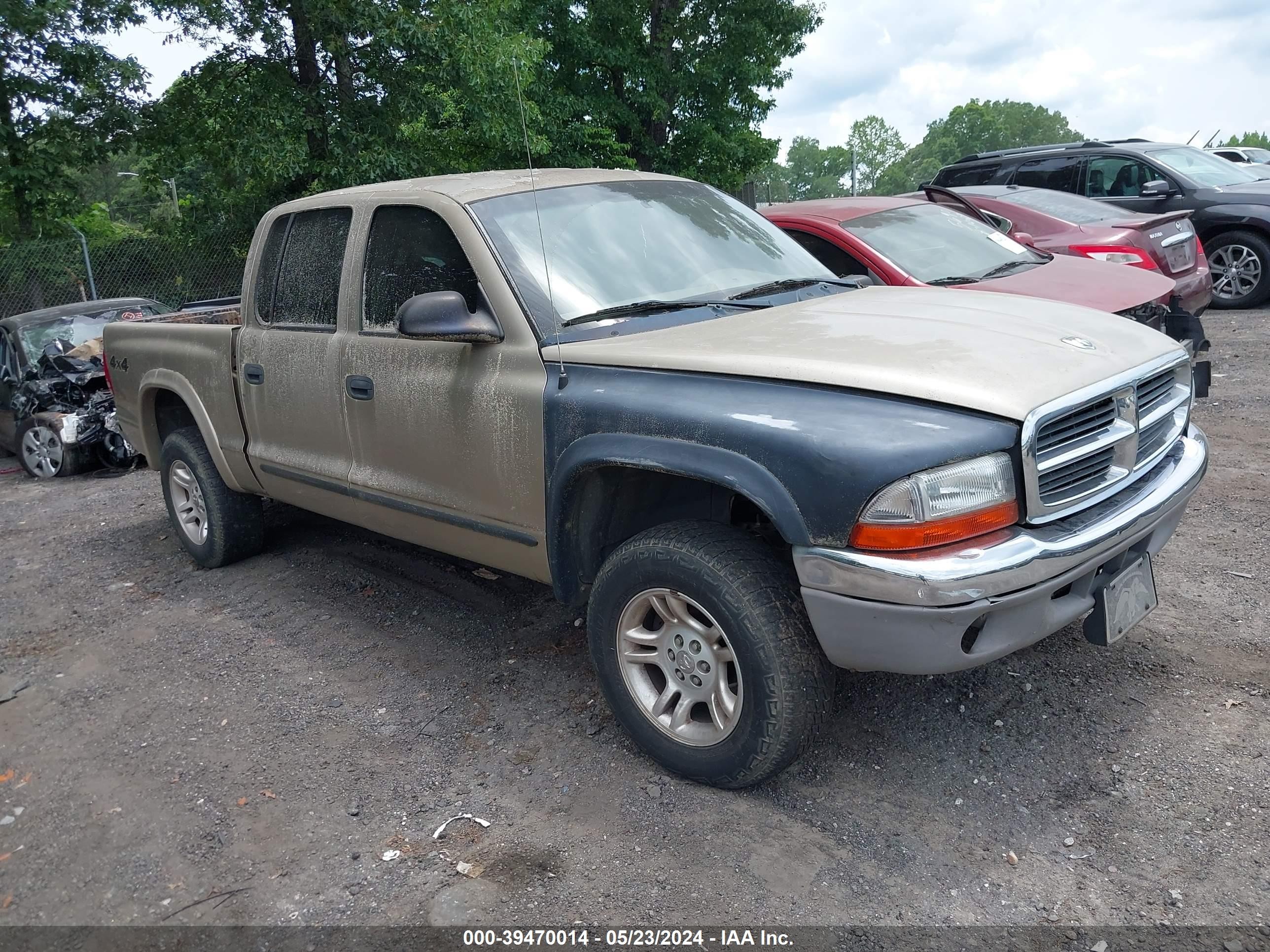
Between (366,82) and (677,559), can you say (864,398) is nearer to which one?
(677,559)

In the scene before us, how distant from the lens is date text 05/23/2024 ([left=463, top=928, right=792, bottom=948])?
2.55 meters

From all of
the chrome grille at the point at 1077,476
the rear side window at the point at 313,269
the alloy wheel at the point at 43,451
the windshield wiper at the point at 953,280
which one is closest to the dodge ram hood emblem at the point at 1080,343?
the chrome grille at the point at 1077,476

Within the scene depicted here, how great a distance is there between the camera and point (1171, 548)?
4.76 metres

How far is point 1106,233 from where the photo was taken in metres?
8.24

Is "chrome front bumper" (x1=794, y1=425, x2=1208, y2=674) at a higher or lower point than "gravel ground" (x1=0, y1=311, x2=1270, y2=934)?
higher

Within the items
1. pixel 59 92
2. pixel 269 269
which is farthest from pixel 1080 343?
pixel 59 92

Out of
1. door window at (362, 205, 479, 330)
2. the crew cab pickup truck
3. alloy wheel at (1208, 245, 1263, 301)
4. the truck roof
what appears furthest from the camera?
alloy wheel at (1208, 245, 1263, 301)

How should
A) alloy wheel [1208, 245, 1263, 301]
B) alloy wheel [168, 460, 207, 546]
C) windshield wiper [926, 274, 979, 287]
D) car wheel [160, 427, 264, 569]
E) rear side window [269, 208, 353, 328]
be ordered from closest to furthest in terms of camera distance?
rear side window [269, 208, 353, 328] < car wheel [160, 427, 264, 569] < alloy wheel [168, 460, 207, 546] < windshield wiper [926, 274, 979, 287] < alloy wheel [1208, 245, 1263, 301]

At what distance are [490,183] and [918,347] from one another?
1.99 meters

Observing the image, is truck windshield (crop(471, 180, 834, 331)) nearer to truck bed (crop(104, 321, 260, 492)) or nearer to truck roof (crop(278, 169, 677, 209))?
truck roof (crop(278, 169, 677, 209))

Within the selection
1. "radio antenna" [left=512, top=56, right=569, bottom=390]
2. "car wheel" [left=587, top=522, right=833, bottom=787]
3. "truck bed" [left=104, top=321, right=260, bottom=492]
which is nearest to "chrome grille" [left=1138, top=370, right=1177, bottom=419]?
"car wheel" [left=587, top=522, right=833, bottom=787]

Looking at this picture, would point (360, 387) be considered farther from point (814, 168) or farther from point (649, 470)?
point (814, 168)

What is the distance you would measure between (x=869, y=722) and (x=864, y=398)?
51.6 inches

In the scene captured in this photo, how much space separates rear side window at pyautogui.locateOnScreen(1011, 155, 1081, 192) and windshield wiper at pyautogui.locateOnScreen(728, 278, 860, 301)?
904 centimetres
